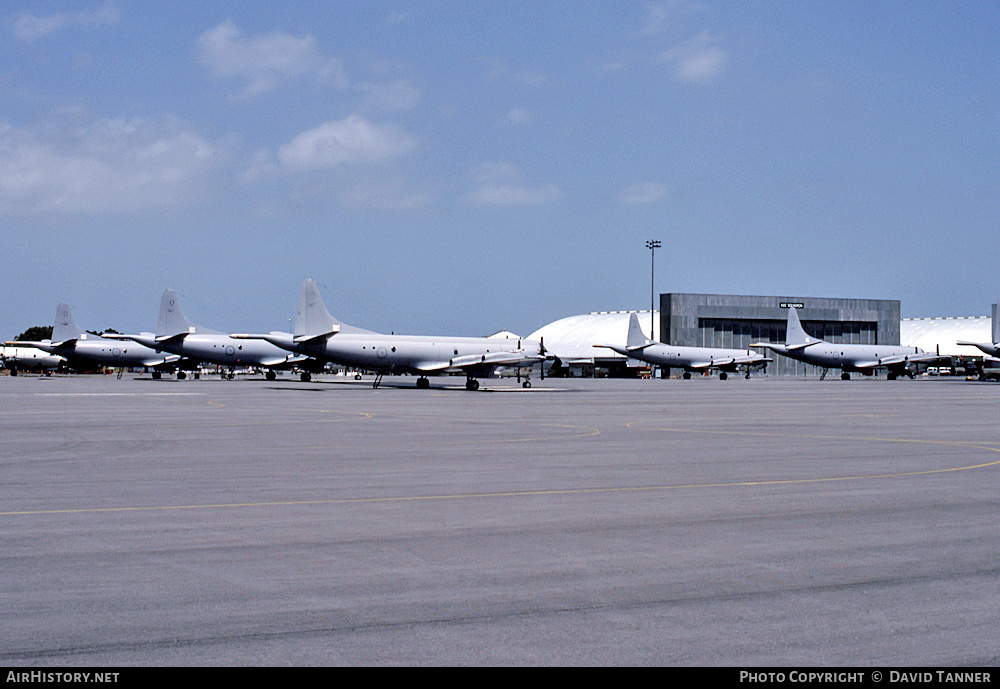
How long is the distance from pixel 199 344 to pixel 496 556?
306 feet

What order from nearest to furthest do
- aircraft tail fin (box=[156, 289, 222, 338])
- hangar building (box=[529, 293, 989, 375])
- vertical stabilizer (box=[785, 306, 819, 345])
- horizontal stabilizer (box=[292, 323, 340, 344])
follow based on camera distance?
1. horizontal stabilizer (box=[292, 323, 340, 344])
2. aircraft tail fin (box=[156, 289, 222, 338])
3. vertical stabilizer (box=[785, 306, 819, 345])
4. hangar building (box=[529, 293, 989, 375])

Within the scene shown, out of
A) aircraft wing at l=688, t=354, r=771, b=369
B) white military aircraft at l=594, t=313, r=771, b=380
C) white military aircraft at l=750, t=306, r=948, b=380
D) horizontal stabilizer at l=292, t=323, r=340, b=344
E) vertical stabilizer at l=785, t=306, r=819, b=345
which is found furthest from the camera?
aircraft wing at l=688, t=354, r=771, b=369

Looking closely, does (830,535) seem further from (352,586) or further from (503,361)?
(503,361)

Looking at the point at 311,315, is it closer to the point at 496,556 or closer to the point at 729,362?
the point at 496,556

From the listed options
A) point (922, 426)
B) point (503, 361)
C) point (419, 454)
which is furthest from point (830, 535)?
point (503, 361)

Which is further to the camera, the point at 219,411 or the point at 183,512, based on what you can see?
the point at 219,411

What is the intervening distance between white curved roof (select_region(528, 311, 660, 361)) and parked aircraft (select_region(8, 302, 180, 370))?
247 feet

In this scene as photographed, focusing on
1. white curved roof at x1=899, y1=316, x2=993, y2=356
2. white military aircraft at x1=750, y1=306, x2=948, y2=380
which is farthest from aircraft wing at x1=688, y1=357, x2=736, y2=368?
white curved roof at x1=899, y1=316, x2=993, y2=356

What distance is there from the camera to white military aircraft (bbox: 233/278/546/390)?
7275 centimetres

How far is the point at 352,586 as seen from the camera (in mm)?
8836

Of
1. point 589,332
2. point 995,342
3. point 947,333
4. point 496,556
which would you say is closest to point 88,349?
point 589,332

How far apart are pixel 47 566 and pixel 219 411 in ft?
102

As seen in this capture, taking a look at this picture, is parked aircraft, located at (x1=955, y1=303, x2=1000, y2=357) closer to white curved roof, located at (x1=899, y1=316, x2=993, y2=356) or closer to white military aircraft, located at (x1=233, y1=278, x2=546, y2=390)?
white curved roof, located at (x1=899, y1=316, x2=993, y2=356)

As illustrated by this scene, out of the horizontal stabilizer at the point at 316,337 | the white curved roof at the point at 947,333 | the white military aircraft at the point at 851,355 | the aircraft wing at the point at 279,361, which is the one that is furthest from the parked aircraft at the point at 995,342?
the aircraft wing at the point at 279,361
